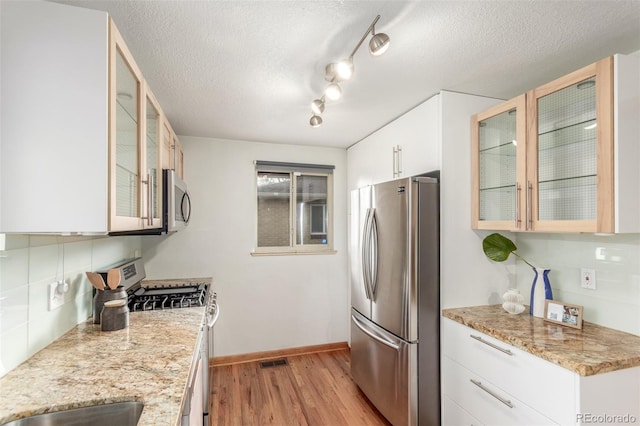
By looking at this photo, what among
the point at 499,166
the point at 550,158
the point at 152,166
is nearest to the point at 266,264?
A: the point at 152,166

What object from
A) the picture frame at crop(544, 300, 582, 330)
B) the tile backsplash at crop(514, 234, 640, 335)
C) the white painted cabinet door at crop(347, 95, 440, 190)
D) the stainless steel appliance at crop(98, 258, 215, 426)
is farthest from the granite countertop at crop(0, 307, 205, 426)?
the tile backsplash at crop(514, 234, 640, 335)

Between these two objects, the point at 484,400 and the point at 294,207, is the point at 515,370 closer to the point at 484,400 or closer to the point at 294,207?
the point at 484,400

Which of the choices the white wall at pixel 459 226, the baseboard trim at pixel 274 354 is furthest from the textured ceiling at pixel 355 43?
the baseboard trim at pixel 274 354

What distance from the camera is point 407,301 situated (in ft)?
6.63

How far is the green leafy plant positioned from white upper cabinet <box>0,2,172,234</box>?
211 cm

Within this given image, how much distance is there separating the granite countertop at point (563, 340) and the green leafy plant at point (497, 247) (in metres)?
0.36

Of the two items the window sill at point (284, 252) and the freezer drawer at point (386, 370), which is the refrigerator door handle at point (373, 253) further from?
the window sill at point (284, 252)

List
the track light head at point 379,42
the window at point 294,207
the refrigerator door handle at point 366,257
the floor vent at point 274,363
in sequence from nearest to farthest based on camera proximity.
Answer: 1. the track light head at point 379,42
2. the refrigerator door handle at point 366,257
3. the floor vent at point 274,363
4. the window at point 294,207

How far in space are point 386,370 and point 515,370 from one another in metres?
0.90

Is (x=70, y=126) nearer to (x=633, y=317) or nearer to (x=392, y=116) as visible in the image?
(x=392, y=116)

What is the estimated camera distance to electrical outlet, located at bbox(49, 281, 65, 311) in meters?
1.43

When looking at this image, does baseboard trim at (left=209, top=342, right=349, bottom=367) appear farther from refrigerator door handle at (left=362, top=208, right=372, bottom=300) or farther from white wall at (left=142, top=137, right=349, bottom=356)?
refrigerator door handle at (left=362, top=208, right=372, bottom=300)

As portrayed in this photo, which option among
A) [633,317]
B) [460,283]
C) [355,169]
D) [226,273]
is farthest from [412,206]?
[226,273]

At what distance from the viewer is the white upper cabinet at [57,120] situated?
964 millimetres
